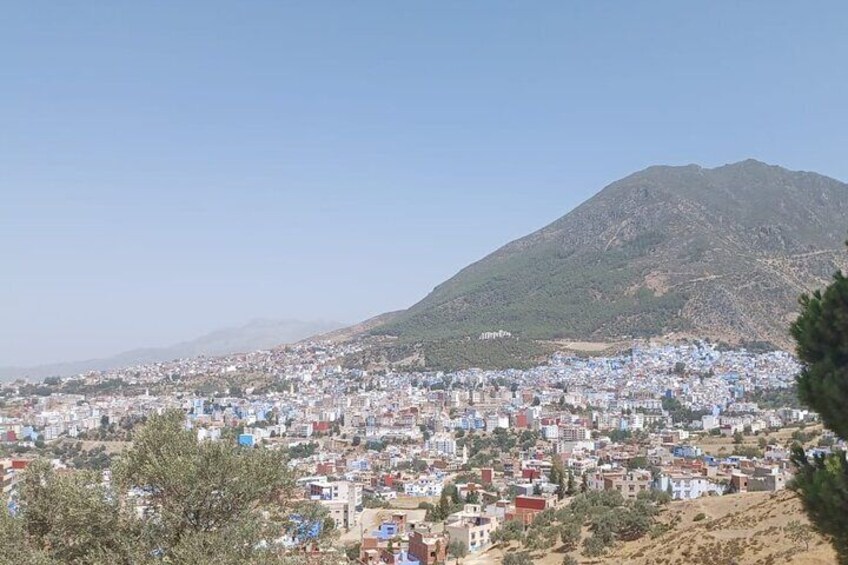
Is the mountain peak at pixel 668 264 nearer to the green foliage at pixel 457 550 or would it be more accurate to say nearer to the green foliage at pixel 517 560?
the green foliage at pixel 457 550

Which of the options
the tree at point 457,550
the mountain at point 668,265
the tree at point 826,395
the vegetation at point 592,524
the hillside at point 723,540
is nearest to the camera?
the tree at point 826,395

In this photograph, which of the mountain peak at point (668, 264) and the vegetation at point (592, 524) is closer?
the vegetation at point (592, 524)

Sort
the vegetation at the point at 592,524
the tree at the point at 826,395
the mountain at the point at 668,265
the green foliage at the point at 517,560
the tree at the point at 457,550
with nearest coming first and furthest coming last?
the tree at the point at 826,395 → the green foliage at the point at 517,560 → the vegetation at the point at 592,524 → the tree at the point at 457,550 → the mountain at the point at 668,265

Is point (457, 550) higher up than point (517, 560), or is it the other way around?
point (517, 560)

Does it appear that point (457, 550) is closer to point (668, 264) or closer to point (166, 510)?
point (166, 510)

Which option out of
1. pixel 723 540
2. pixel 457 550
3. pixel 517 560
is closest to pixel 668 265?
pixel 457 550

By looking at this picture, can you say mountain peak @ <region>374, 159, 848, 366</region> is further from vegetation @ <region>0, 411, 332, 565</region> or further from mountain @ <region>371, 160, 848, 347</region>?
vegetation @ <region>0, 411, 332, 565</region>

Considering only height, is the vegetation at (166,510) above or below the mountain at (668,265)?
below

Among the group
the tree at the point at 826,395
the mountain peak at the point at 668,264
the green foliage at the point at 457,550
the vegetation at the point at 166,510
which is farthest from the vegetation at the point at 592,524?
A: the mountain peak at the point at 668,264
